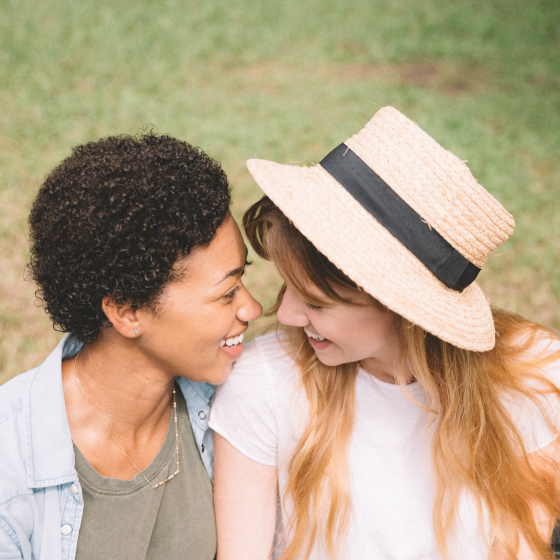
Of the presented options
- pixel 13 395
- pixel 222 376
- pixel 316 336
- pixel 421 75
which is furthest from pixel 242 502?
pixel 421 75

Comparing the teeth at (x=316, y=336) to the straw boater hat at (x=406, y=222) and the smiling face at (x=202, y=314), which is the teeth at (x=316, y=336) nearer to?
the smiling face at (x=202, y=314)

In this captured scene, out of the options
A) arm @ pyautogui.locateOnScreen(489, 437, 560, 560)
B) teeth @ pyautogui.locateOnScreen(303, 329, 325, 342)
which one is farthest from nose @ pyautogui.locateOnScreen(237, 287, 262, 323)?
arm @ pyautogui.locateOnScreen(489, 437, 560, 560)

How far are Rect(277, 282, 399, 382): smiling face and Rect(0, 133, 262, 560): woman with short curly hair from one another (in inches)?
8.2

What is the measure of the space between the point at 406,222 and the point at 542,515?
147 centimetres

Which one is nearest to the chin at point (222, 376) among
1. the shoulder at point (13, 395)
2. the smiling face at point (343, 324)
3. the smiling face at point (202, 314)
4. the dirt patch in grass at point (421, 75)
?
the smiling face at point (202, 314)

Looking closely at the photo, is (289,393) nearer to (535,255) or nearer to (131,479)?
(131,479)

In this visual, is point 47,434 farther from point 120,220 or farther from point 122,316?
point 120,220

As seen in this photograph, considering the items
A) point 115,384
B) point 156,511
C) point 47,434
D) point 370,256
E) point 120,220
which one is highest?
point 370,256

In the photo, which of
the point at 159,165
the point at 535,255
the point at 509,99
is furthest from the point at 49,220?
the point at 509,99

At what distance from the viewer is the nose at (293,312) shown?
222 centimetres

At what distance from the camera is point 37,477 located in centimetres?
210

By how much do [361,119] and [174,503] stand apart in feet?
20.7

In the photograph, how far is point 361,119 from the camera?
7754 millimetres

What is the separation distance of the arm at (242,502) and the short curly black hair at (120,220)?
0.81 metres
